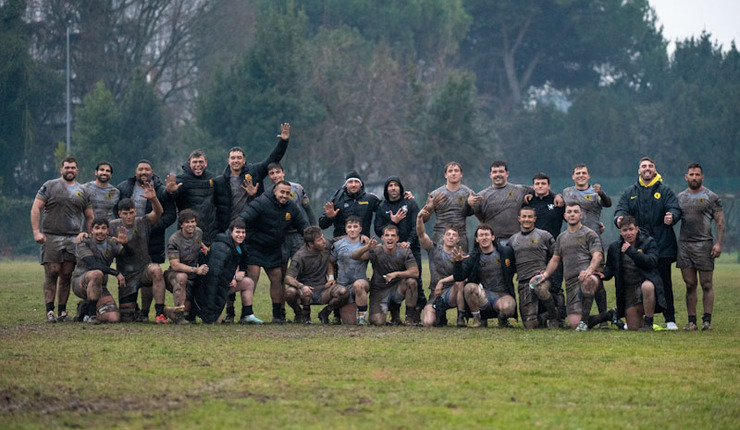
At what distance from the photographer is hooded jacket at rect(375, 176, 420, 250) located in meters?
15.1

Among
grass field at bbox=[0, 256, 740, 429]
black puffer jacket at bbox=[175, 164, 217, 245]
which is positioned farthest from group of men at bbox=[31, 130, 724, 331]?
grass field at bbox=[0, 256, 740, 429]

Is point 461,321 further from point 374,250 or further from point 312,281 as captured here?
point 312,281

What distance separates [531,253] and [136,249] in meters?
4.79

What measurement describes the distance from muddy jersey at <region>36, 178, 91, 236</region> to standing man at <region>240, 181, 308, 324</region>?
2.05 metres

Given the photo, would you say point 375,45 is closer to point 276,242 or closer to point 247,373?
point 276,242

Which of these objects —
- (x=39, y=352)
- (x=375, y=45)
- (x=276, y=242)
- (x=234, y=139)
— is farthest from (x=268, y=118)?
(x=39, y=352)

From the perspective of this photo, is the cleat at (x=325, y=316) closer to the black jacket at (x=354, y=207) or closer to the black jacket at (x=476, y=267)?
the black jacket at (x=354, y=207)

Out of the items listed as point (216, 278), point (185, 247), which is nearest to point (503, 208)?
point (216, 278)

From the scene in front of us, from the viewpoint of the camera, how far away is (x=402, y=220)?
1512cm

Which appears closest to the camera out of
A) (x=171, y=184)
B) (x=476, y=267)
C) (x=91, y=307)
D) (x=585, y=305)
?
(x=585, y=305)

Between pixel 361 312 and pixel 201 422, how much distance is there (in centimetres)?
699

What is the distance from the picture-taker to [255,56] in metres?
50.6

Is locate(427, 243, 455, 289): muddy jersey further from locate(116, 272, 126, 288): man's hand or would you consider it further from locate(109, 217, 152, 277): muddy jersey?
locate(116, 272, 126, 288): man's hand

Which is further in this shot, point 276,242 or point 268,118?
point 268,118
